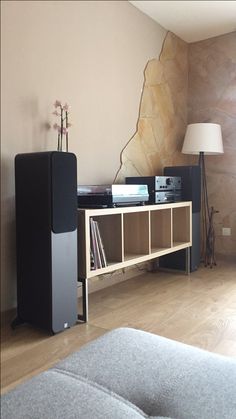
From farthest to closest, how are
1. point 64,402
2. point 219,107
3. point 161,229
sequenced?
point 219,107 → point 161,229 → point 64,402

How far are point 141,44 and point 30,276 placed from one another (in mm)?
1496

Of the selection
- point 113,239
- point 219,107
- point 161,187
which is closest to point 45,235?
point 113,239

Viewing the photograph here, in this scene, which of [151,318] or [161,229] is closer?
[151,318]

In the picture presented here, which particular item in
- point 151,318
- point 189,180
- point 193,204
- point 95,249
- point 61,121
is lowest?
point 151,318

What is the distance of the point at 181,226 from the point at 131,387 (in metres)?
1.79

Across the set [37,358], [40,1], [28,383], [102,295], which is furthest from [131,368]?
[102,295]

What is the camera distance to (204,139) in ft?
7.97

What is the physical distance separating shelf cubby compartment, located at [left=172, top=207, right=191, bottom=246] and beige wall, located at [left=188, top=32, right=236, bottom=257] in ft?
1.56

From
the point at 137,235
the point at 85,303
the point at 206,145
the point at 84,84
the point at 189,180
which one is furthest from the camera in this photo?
the point at 206,145

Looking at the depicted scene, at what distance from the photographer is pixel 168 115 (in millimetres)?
2553

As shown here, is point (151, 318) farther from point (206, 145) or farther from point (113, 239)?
point (206, 145)

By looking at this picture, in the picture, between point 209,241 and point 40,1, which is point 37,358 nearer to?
point 40,1

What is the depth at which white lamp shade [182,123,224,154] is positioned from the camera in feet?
7.96

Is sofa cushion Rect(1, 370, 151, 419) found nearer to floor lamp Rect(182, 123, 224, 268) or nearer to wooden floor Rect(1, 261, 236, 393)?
wooden floor Rect(1, 261, 236, 393)
